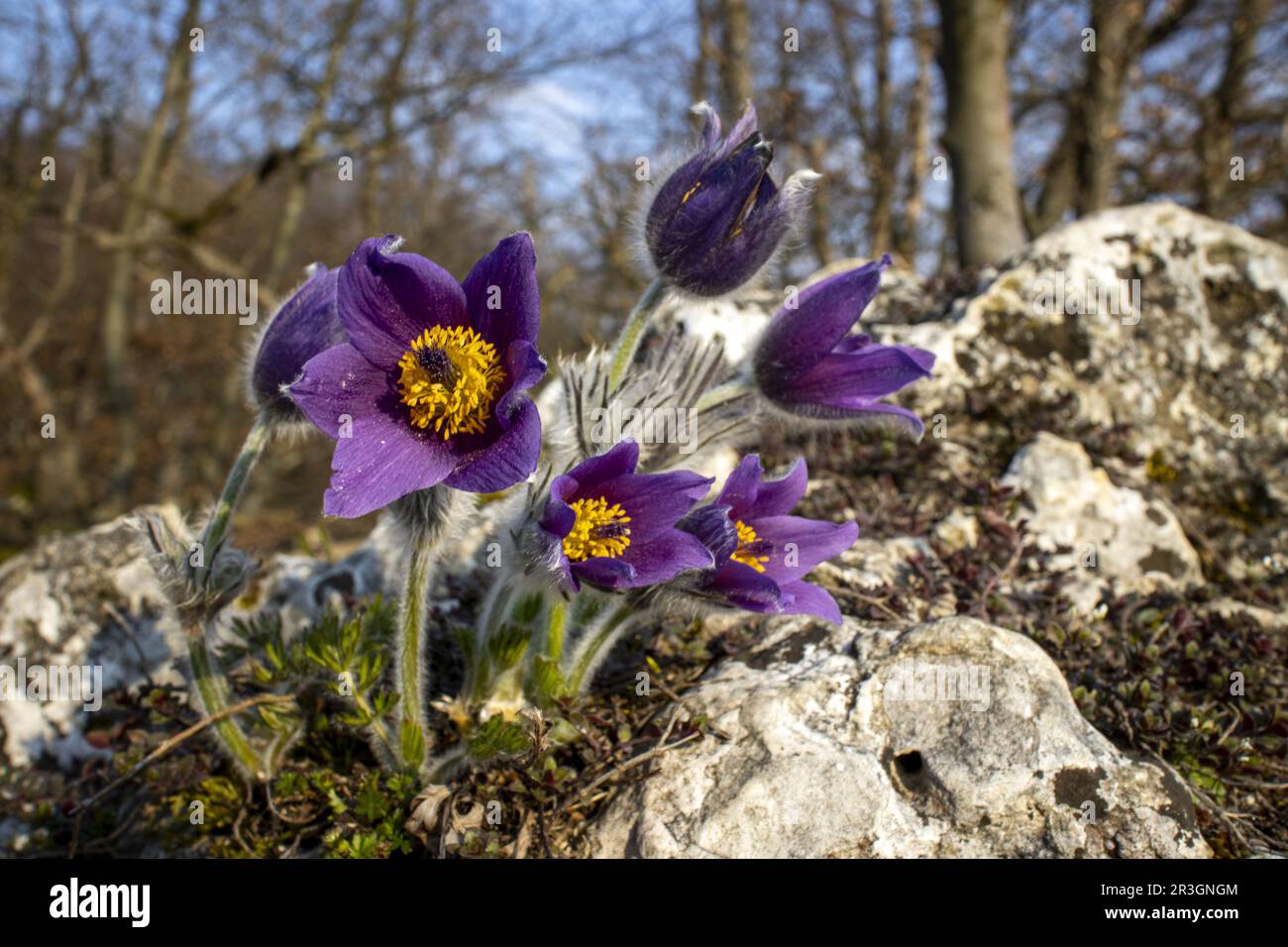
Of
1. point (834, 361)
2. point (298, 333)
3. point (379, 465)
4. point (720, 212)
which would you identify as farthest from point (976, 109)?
point (379, 465)

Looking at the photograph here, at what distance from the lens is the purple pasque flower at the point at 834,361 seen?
195 cm

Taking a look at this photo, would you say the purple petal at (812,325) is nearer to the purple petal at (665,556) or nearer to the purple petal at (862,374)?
the purple petal at (862,374)

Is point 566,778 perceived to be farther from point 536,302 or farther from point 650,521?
point 536,302

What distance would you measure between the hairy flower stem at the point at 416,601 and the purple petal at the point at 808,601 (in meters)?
0.66

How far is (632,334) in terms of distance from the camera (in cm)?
197

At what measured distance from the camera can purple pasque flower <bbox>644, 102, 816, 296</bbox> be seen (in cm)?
183

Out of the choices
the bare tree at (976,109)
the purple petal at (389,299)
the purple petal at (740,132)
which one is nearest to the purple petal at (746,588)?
the purple petal at (389,299)

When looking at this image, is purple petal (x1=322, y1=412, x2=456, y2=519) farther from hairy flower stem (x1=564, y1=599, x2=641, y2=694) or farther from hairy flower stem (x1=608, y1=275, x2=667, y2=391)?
hairy flower stem (x1=564, y1=599, x2=641, y2=694)

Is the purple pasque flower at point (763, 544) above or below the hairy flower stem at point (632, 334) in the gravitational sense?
below

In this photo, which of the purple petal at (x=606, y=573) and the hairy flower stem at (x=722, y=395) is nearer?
the purple petal at (x=606, y=573)

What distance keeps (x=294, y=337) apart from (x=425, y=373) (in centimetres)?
39

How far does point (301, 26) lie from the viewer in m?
8.97
